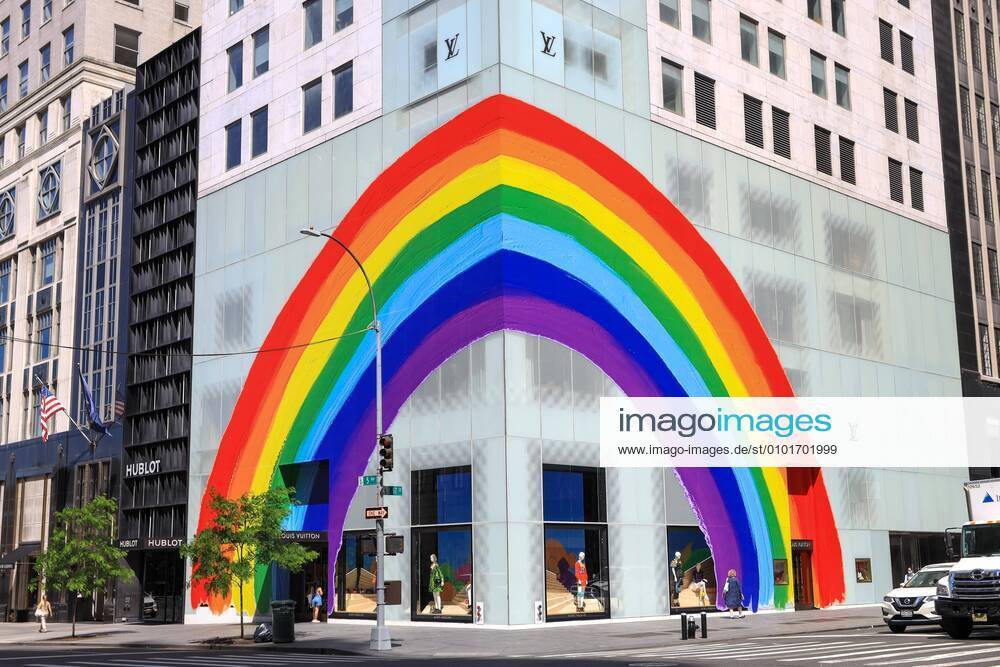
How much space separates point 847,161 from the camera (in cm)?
5600

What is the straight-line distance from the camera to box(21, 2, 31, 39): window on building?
7244 centimetres

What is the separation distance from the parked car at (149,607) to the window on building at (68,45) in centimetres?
3323

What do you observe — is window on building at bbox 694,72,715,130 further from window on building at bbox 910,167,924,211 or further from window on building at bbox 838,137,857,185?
window on building at bbox 910,167,924,211

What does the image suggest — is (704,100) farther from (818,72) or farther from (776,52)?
(818,72)

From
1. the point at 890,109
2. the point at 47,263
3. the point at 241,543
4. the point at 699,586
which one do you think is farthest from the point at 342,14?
the point at 890,109

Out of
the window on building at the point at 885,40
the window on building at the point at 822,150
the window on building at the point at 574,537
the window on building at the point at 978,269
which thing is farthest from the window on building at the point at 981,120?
the window on building at the point at 574,537

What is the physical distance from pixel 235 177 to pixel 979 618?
38255 millimetres

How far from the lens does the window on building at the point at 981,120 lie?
66.3 metres

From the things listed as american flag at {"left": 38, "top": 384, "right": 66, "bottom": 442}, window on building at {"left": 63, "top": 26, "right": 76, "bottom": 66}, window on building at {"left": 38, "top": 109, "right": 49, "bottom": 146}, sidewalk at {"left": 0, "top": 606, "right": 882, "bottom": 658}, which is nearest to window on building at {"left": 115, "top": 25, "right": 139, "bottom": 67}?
window on building at {"left": 63, "top": 26, "right": 76, "bottom": 66}

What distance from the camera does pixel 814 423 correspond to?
5097 cm

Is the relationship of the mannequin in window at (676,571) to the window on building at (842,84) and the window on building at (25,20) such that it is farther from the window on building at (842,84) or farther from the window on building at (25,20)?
the window on building at (25,20)

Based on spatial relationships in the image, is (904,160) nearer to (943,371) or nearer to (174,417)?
(943,371)

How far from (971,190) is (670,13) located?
87.4 ft

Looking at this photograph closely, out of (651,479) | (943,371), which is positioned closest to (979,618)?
(651,479)
